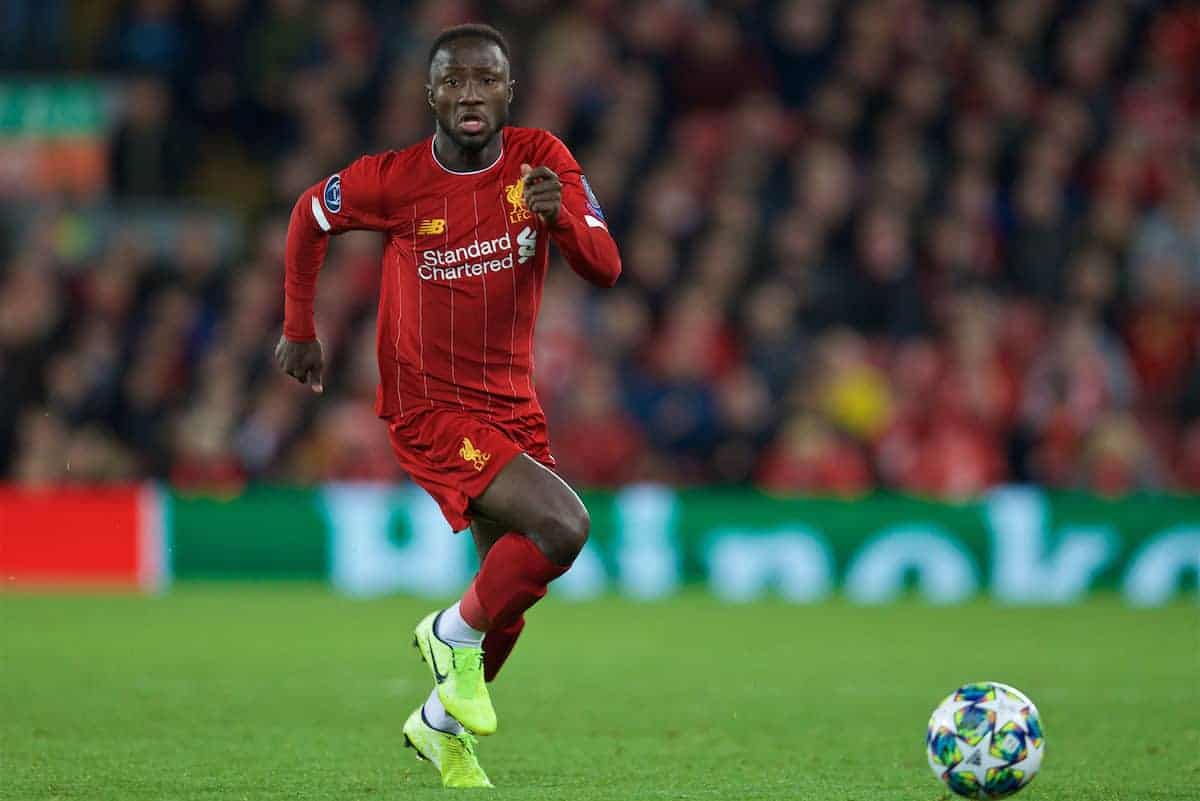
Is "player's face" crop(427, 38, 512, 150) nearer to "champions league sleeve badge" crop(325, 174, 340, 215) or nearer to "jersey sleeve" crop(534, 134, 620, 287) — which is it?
"jersey sleeve" crop(534, 134, 620, 287)

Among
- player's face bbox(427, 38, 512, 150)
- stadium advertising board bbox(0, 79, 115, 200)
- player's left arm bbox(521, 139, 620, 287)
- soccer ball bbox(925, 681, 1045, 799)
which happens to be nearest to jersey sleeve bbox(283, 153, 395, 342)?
player's face bbox(427, 38, 512, 150)

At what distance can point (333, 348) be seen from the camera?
14.8 m

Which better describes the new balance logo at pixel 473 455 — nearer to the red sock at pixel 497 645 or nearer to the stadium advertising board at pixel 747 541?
the red sock at pixel 497 645

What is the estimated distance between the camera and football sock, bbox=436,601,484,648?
20.3ft

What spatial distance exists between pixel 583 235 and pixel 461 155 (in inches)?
22.3

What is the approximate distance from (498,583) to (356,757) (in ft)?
3.30

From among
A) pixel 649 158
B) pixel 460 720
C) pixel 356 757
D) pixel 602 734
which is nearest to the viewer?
pixel 460 720

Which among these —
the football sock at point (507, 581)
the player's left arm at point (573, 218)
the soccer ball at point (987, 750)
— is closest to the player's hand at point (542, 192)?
the player's left arm at point (573, 218)

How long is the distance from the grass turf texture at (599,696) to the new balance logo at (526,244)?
164 cm

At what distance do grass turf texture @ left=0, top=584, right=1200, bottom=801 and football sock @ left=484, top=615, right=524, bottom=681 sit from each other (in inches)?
12.9

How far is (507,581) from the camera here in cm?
612

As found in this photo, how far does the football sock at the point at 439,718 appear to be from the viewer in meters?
6.22

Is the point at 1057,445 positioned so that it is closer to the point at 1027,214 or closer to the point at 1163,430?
the point at 1163,430

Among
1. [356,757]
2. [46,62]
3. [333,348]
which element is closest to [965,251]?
[333,348]
